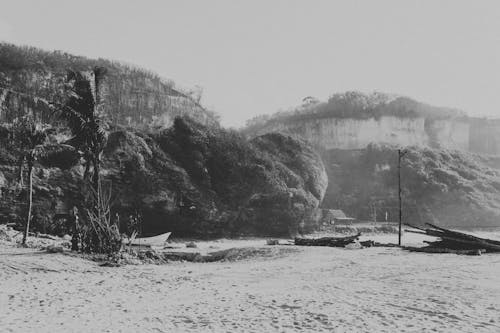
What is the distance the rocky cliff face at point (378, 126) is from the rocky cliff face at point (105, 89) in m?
42.1

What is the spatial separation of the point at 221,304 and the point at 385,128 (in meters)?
98.6

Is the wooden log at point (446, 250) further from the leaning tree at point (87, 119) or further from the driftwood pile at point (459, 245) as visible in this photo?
the leaning tree at point (87, 119)

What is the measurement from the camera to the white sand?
315 inches

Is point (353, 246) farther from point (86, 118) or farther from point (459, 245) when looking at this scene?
point (86, 118)

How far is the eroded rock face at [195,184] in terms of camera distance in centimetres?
3709

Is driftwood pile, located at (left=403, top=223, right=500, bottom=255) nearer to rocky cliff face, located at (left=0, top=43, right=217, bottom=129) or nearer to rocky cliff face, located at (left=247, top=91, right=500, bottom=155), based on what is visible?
rocky cliff face, located at (left=0, top=43, right=217, bottom=129)

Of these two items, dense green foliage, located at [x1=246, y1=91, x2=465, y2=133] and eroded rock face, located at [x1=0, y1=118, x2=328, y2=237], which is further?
dense green foliage, located at [x1=246, y1=91, x2=465, y2=133]

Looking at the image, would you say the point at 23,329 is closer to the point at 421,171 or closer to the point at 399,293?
the point at 399,293

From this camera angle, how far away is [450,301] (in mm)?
10031

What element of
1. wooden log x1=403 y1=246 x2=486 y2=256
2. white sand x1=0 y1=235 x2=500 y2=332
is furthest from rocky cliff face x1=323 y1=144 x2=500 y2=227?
white sand x1=0 y1=235 x2=500 y2=332

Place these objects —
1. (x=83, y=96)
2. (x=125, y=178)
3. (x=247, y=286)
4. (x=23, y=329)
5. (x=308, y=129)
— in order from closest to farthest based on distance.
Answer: (x=23, y=329) < (x=247, y=286) < (x=83, y=96) < (x=125, y=178) < (x=308, y=129)

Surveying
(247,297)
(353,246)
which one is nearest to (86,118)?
(247,297)

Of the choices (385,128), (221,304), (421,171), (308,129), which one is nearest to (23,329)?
(221,304)

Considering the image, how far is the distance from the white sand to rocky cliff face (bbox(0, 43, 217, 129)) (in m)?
25.7
